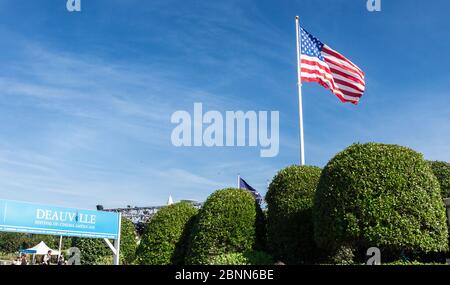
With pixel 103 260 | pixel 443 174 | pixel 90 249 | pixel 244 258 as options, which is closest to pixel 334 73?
pixel 443 174

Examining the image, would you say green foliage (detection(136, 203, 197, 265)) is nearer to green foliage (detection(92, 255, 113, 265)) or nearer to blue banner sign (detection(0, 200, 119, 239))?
blue banner sign (detection(0, 200, 119, 239))

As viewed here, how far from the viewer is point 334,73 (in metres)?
17.4

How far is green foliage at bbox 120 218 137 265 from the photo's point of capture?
23.3m

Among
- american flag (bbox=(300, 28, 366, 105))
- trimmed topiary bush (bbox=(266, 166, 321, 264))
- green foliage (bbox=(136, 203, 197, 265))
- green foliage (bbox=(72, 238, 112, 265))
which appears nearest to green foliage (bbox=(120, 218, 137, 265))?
green foliage (bbox=(72, 238, 112, 265))

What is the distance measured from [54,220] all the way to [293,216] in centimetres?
842

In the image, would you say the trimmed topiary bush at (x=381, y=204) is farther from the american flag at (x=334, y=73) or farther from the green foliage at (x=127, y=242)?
the green foliage at (x=127, y=242)

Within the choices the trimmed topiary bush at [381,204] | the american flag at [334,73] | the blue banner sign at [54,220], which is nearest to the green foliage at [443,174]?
the american flag at [334,73]

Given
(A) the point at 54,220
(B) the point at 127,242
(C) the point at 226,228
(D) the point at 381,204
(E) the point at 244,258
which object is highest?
(D) the point at 381,204

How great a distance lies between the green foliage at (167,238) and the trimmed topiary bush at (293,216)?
4.33 meters

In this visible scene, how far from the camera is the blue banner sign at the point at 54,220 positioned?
48.8 ft

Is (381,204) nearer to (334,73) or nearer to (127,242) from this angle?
(334,73)

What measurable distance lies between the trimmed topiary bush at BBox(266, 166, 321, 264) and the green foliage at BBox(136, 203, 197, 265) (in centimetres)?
433
